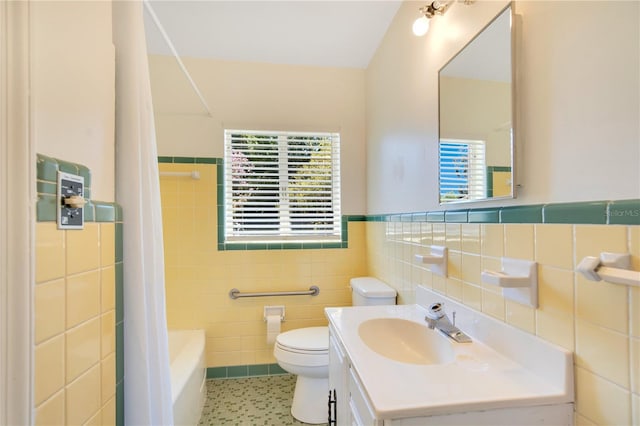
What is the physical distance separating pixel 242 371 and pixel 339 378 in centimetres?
152

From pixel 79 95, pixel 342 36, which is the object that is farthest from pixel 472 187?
pixel 342 36

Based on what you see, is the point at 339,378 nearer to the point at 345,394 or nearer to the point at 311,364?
the point at 345,394

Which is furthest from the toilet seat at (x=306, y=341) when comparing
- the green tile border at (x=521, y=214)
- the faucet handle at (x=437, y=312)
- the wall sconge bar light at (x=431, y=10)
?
the wall sconge bar light at (x=431, y=10)

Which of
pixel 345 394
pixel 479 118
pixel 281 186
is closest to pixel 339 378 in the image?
pixel 345 394

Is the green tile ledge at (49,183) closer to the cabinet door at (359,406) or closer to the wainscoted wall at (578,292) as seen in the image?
the cabinet door at (359,406)

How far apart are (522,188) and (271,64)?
7.24ft

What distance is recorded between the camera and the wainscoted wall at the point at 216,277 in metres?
2.38

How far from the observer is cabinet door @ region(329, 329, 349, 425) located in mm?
1106

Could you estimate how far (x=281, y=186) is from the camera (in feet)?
8.42

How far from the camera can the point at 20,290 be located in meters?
0.62

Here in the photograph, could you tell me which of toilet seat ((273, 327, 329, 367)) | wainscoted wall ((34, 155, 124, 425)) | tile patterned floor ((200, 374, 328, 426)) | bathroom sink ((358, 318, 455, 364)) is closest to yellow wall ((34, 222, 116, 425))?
wainscoted wall ((34, 155, 124, 425))

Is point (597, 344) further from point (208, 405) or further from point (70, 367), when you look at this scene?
point (208, 405)

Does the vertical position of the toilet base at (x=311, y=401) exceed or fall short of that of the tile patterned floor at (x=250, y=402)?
it exceeds it

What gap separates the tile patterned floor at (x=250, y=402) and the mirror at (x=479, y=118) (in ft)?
5.55
